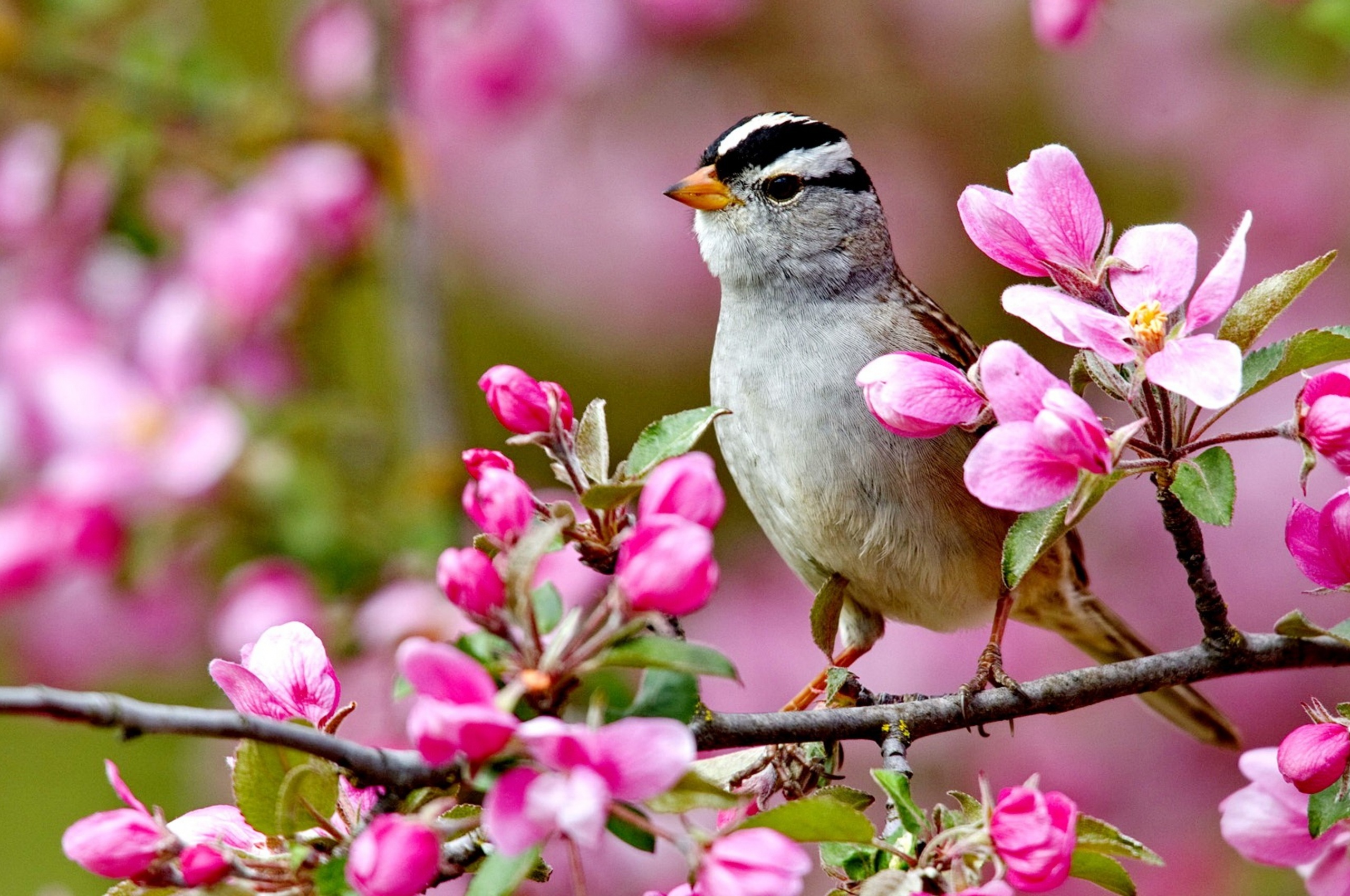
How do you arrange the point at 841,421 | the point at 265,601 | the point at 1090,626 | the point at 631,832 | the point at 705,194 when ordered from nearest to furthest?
the point at 631,832
the point at 841,421
the point at 705,194
the point at 1090,626
the point at 265,601

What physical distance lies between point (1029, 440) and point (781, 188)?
113 cm

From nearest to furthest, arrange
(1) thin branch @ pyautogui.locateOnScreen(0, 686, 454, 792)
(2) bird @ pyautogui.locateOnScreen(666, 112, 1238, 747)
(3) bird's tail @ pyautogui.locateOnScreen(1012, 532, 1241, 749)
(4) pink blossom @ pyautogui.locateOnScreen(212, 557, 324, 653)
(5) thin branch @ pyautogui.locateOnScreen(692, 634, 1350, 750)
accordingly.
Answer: (1) thin branch @ pyautogui.locateOnScreen(0, 686, 454, 792) → (5) thin branch @ pyautogui.locateOnScreen(692, 634, 1350, 750) → (2) bird @ pyautogui.locateOnScreen(666, 112, 1238, 747) → (3) bird's tail @ pyautogui.locateOnScreen(1012, 532, 1241, 749) → (4) pink blossom @ pyautogui.locateOnScreen(212, 557, 324, 653)

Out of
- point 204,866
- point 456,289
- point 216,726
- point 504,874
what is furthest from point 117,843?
point 456,289

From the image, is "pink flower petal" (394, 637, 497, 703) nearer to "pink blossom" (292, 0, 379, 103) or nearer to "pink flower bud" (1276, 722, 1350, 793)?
"pink flower bud" (1276, 722, 1350, 793)

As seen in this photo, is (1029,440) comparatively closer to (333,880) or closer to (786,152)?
(333,880)

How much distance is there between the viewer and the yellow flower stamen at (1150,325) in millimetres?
1191

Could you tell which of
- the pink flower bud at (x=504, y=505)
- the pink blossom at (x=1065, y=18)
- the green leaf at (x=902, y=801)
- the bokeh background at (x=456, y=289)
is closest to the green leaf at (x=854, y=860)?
the green leaf at (x=902, y=801)

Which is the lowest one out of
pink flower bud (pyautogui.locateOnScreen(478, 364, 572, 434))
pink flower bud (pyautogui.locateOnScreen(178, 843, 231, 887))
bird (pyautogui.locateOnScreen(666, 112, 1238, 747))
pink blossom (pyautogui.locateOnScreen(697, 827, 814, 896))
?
pink blossom (pyautogui.locateOnScreen(697, 827, 814, 896))

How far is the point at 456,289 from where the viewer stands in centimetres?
434

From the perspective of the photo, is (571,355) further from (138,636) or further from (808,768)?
(808,768)

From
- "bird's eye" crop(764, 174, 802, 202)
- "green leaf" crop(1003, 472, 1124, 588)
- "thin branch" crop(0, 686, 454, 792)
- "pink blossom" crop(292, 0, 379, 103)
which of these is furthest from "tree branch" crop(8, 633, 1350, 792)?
"pink blossom" crop(292, 0, 379, 103)

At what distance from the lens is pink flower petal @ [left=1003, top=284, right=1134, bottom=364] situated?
117 cm

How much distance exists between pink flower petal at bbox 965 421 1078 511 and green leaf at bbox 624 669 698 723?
27cm

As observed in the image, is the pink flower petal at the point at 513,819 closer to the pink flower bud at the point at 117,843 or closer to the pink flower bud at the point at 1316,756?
the pink flower bud at the point at 117,843
